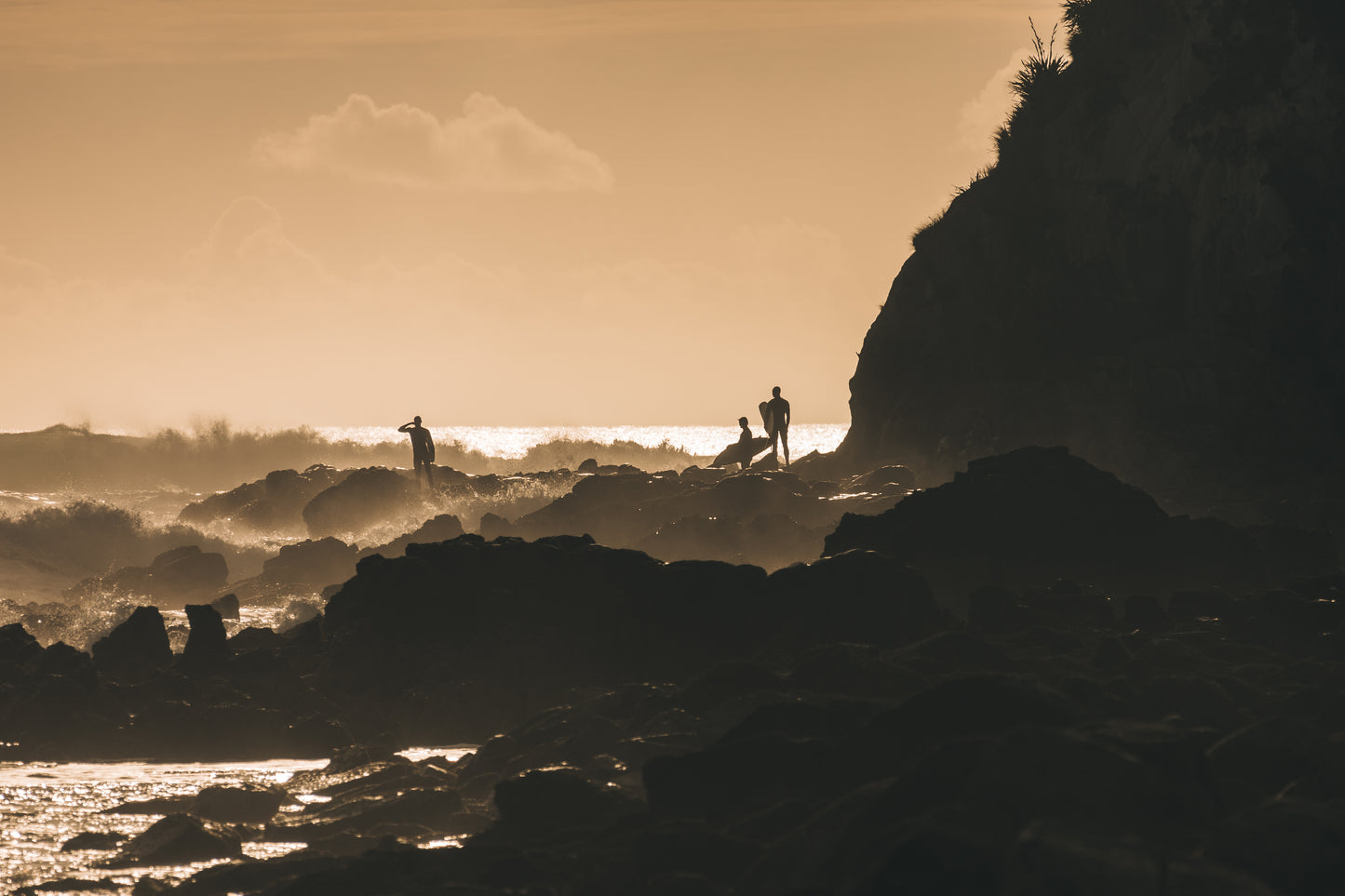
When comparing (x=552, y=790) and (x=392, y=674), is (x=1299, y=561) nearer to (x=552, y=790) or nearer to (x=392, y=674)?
(x=392, y=674)

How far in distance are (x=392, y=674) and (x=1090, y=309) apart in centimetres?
1889

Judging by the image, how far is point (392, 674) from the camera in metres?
13.7

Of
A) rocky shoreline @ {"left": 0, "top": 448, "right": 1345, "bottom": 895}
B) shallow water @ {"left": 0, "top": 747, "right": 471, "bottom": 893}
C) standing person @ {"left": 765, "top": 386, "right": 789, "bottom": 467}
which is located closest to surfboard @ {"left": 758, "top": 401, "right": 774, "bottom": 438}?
standing person @ {"left": 765, "top": 386, "right": 789, "bottom": 467}

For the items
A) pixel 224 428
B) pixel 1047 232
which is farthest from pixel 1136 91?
pixel 224 428

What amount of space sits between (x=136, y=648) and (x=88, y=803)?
18.2 feet

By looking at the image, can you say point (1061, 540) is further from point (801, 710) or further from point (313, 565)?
point (313, 565)

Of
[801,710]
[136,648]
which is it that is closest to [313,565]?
[136,648]

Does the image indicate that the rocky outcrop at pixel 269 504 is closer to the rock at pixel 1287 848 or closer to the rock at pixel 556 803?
the rock at pixel 556 803

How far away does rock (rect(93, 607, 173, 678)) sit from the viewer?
15242 mm

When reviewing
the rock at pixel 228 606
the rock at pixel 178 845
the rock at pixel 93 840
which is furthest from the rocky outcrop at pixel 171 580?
the rock at pixel 178 845

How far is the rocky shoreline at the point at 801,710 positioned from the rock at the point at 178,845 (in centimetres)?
5

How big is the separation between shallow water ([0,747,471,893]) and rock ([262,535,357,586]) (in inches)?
476

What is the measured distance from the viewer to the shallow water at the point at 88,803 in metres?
8.18

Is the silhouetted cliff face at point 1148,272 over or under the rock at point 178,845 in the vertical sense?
over
